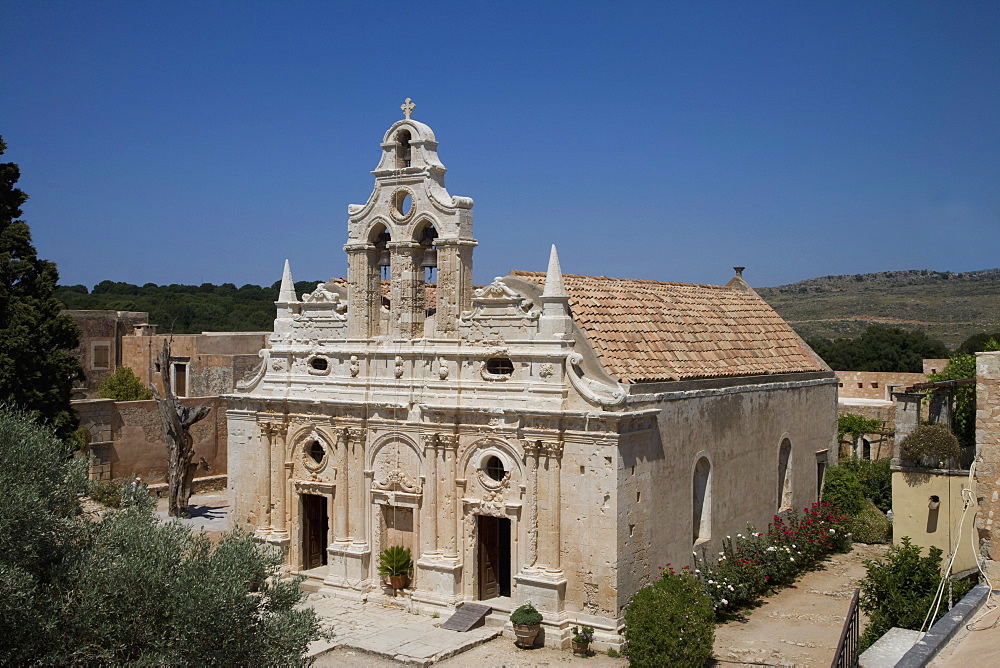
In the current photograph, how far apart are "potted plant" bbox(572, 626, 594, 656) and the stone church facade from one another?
0.25 m

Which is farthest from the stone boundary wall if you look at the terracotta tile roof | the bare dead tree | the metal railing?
the metal railing

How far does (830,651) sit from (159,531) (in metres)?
12.2

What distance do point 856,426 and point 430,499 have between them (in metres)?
18.1

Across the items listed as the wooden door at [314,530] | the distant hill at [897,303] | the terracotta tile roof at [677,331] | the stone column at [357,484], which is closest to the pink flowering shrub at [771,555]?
the terracotta tile roof at [677,331]

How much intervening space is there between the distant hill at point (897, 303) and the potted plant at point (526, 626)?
165 feet

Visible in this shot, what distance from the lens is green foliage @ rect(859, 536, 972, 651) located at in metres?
14.7

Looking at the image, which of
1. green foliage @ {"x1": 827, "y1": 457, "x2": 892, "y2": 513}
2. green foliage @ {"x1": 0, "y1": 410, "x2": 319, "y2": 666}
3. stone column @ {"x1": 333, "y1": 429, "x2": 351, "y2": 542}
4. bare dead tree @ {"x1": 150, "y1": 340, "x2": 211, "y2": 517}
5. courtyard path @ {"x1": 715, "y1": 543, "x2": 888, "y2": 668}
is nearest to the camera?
green foliage @ {"x1": 0, "y1": 410, "x2": 319, "y2": 666}

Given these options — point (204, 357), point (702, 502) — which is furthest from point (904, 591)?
point (204, 357)

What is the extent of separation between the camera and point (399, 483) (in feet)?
63.2

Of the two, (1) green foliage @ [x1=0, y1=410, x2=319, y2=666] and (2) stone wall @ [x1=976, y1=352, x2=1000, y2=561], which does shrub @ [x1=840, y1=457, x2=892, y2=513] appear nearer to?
(2) stone wall @ [x1=976, y1=352, x2=1000, y2=561]

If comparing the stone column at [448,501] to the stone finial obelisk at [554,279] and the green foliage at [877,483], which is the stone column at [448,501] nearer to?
the stone finial obelisk at [554,279]

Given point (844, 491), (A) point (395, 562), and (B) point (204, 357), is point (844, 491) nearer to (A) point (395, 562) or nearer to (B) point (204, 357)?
(A) point (395, 562)

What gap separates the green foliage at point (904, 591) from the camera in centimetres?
1473

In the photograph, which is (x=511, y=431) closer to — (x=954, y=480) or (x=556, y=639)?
(x=556, y=639)
